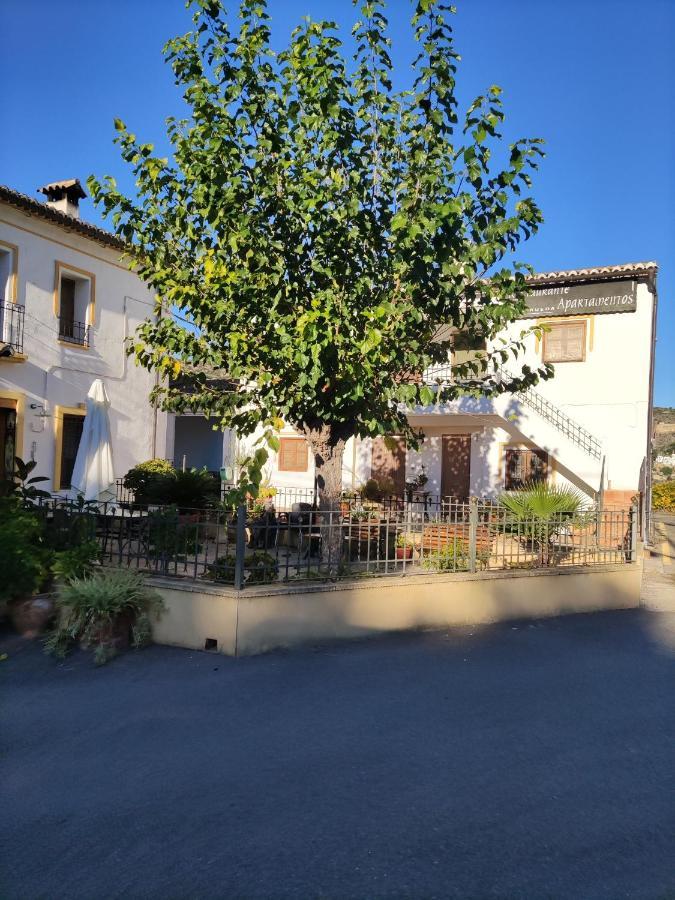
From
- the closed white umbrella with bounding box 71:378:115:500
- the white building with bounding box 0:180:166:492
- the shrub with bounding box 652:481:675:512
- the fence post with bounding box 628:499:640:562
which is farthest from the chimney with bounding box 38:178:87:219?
the shrub with bounding box 652:481:675:512

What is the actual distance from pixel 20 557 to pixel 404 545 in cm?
416

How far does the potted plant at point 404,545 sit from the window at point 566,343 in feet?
31.6

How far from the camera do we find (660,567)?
13719 millimetres

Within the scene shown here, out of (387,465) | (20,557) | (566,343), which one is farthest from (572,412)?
(20,557)

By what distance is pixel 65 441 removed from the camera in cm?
1427

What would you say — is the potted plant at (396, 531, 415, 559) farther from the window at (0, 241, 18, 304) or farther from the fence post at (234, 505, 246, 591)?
the window at (0, 241, 18, 304)

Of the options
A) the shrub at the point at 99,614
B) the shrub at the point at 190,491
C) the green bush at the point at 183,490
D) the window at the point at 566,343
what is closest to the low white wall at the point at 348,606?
the shrub at the point at 99,614

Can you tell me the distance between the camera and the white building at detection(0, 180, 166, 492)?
42.5 feet

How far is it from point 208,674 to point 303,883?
3.11 m

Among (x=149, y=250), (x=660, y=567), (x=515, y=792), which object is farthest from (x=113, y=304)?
(x=515, y=792)

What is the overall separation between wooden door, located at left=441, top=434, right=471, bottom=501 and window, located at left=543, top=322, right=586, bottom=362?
2897 mm

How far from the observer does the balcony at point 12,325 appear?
12812 millimetres

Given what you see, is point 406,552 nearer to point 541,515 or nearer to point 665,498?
point 541,515

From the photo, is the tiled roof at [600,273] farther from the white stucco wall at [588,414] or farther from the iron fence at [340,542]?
the iron fence at [340,542]
